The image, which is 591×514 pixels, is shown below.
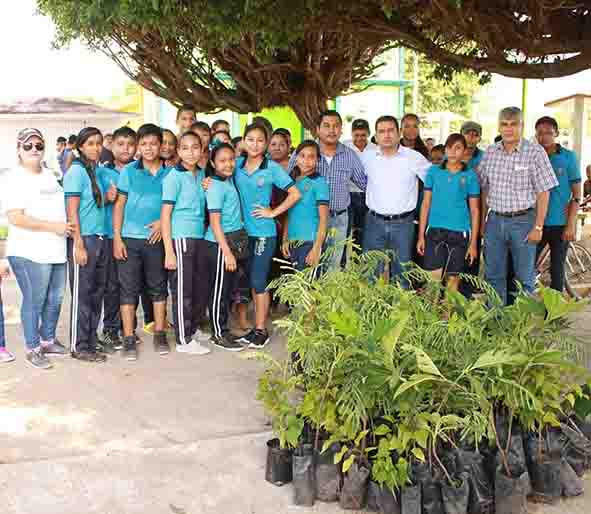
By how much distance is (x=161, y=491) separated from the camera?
3646 millimetres

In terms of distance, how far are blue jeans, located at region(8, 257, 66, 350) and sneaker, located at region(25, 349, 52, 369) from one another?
0.05 metres

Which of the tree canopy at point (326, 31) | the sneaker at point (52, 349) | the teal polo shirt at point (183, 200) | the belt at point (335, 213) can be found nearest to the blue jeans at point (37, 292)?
the sneaker at point (52, 349)

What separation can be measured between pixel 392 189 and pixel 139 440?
3097mm

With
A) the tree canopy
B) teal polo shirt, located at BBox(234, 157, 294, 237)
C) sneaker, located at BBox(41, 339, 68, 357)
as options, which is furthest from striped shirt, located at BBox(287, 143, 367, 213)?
sneaker, located at BBox(41, 339, 68, 357)

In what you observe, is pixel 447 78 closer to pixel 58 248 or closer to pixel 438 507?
pixel 58 248

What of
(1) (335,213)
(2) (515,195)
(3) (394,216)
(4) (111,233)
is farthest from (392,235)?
(4) (111,233)

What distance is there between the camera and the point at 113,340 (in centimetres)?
620

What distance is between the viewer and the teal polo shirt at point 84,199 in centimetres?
551

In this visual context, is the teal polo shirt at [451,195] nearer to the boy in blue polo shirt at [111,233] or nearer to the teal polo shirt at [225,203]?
the teal polo shirt at [225,203]

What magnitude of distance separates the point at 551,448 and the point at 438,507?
0.74m

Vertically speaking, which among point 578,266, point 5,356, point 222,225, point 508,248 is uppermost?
point 222,225

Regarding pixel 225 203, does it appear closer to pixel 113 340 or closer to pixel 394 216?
pixel 394 216

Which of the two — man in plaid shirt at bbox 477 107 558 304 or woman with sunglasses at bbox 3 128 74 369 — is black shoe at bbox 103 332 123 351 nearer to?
woman with sunglasses at bbox 3 128 74 369

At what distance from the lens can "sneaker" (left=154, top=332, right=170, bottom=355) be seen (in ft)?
19.7
